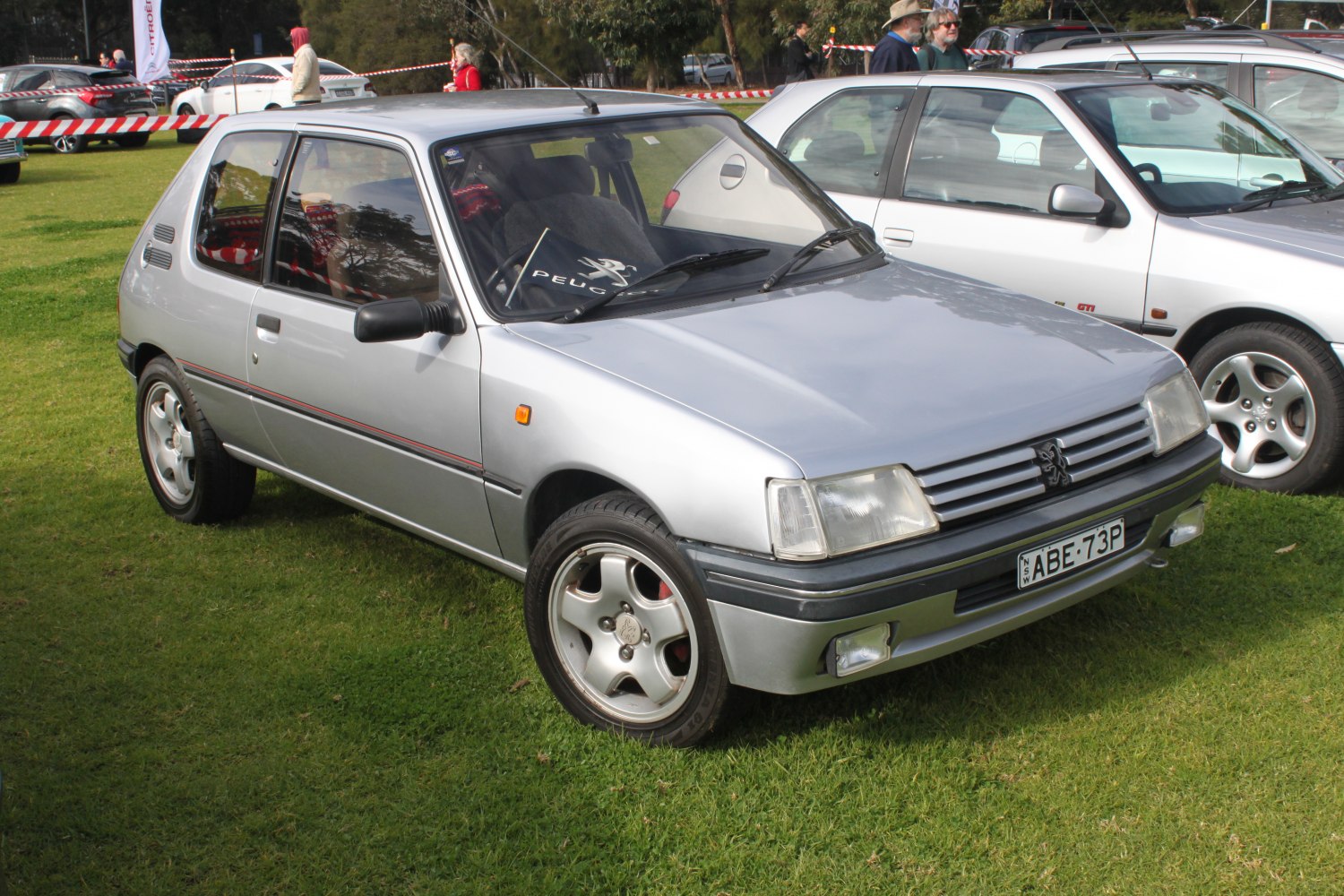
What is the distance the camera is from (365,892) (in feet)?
10.1

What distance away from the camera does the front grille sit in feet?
10.5

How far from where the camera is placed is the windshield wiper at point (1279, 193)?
5703 mm

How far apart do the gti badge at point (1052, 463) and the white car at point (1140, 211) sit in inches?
90.0

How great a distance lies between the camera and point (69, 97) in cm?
2616

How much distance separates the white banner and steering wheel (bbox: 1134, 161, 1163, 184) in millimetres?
27782

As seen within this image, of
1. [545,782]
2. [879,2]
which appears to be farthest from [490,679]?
[879,2]

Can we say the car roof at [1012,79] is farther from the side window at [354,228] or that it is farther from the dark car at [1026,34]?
the dark car at [1026,34]

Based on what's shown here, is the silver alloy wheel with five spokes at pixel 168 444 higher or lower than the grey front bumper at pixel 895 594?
lower

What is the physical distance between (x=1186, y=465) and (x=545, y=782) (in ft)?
6.75

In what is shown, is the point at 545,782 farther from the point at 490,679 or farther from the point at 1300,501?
the point at 1300,501

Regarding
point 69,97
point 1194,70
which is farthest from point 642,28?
point 1194,70

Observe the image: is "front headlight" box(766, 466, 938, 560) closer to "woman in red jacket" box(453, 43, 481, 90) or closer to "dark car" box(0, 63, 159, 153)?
"woman in red jacket" box(453, 43, 481, 90)

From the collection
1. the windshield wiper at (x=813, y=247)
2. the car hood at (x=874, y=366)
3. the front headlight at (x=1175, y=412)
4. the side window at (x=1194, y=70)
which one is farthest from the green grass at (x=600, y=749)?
the side window at (x=1194, y=70)

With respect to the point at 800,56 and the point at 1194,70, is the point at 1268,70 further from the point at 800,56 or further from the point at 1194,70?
the point at 800,56
